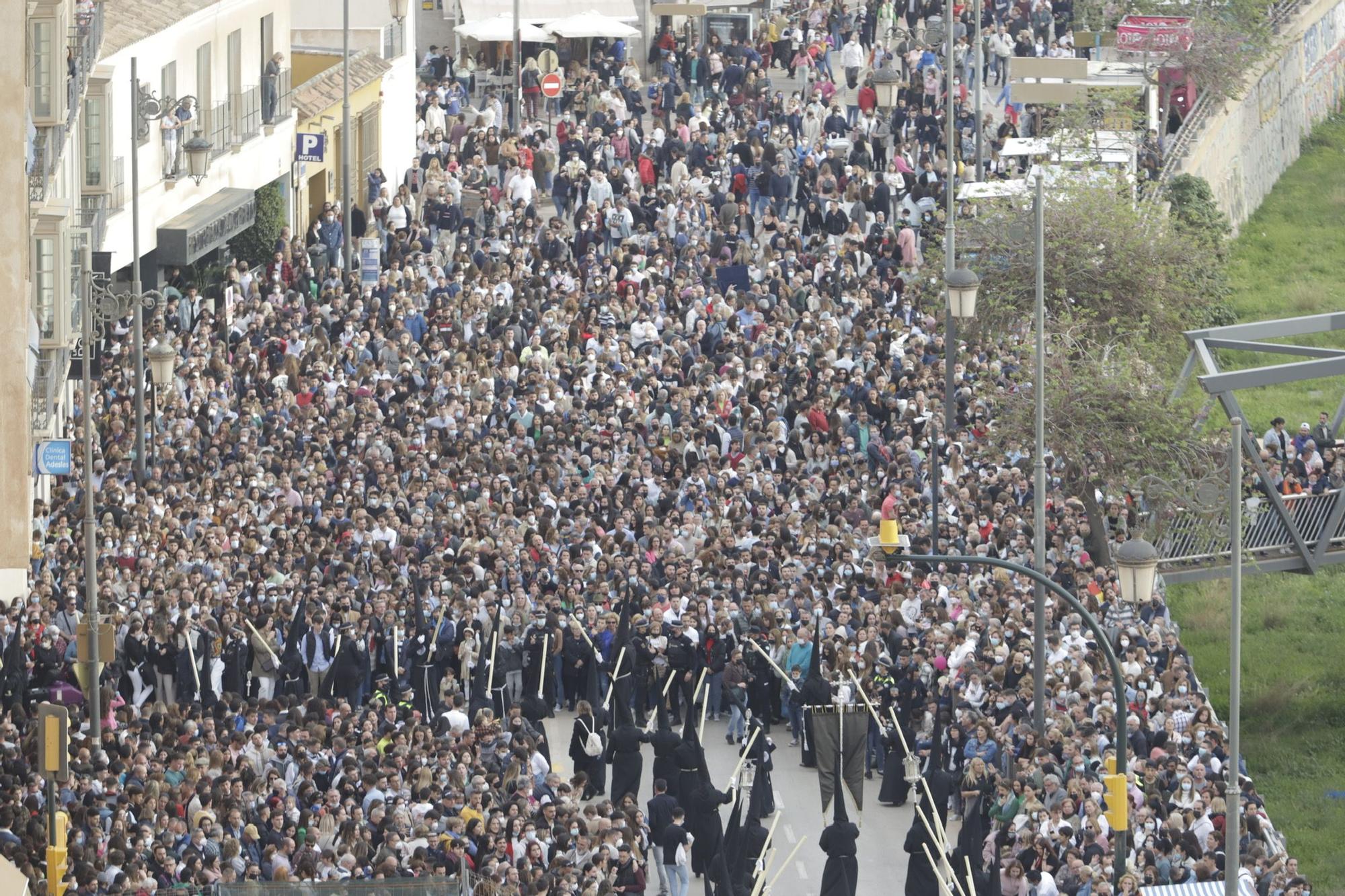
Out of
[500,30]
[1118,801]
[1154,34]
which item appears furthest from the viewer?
[500,30]

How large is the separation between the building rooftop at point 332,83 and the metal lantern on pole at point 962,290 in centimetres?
1956

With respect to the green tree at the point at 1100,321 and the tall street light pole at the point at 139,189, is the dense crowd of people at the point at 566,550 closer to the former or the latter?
the tall street light pole at the point at 139,189

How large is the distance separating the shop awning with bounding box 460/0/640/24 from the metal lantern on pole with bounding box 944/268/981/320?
25.0 m

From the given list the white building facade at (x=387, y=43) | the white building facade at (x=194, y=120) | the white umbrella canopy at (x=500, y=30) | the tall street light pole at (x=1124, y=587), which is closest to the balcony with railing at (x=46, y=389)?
the white building facade at (x=194, y=120)

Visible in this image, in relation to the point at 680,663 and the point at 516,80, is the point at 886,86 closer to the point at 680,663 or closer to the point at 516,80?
the point at 516,80

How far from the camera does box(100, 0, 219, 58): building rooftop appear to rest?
44.2 metres

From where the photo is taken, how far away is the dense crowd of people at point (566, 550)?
26.6m

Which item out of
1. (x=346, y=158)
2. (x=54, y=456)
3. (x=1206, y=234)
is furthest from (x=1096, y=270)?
(x=54, y=456)

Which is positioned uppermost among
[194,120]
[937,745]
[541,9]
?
[541,9]

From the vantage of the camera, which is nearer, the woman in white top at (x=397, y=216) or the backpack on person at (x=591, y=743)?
the backpack on person at (x=591, y=743)

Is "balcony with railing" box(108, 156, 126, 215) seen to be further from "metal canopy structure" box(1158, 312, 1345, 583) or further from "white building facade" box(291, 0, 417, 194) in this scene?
"metal canopy structure" box(1158, 312, 1345, 583)

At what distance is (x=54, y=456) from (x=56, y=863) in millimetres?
11666

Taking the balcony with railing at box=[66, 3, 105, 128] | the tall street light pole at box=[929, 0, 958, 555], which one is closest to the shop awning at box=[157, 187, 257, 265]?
the balcony with railing at box=[66, 3, 105, 128]

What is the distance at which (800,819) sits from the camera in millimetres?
30031
